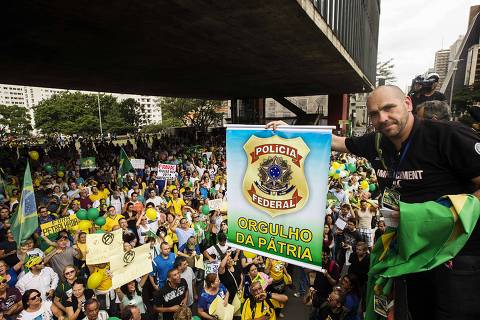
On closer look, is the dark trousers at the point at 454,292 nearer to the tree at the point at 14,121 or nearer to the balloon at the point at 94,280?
the balloon at the point at 94,280

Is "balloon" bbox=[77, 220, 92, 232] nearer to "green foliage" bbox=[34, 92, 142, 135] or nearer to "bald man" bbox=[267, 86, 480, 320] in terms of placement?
"bald man" bbox=[267, 86, 480, 320]

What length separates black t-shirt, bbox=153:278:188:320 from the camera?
15.9 feet

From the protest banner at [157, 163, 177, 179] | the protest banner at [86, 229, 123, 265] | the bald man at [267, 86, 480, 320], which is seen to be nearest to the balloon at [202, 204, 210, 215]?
the protest banner at [157, 163, 177, 179]

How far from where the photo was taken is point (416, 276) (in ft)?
6.96

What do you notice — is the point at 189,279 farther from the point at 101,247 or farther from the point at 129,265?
the point at 101,247

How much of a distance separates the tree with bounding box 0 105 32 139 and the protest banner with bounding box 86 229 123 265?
283 ft

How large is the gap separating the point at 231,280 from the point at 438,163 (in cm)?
435

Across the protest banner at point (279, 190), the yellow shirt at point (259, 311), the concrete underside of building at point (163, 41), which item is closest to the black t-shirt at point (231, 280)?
the yellow shirt at point (259, 311)

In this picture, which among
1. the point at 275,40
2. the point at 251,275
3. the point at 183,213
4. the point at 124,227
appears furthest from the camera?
the point at 275,40

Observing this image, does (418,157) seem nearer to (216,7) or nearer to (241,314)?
(241,314)

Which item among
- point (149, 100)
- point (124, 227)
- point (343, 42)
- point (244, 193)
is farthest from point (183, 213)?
point (149, 100)

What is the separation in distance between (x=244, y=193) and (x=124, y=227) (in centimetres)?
495

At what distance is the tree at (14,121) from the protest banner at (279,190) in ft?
293

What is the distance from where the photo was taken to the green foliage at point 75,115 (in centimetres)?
6119
